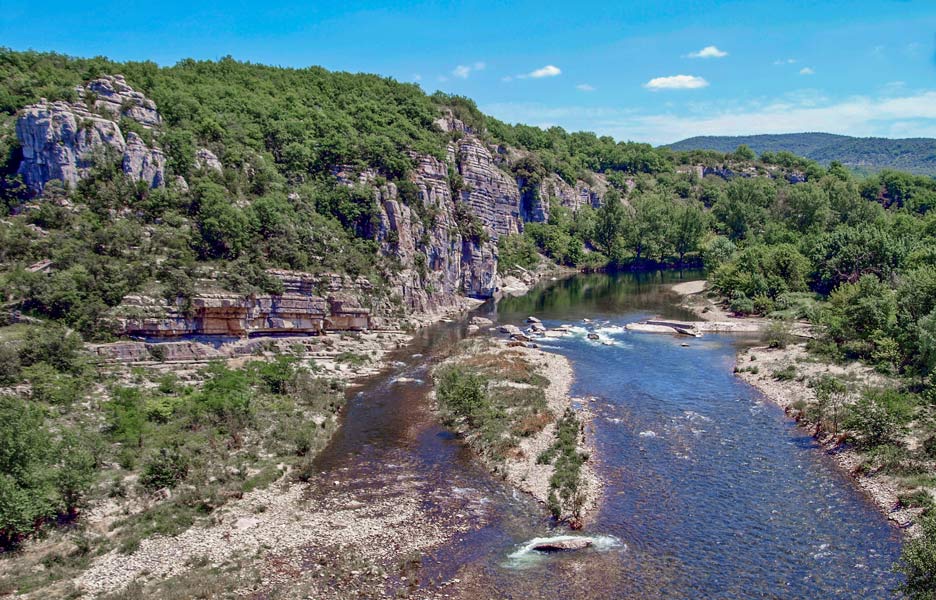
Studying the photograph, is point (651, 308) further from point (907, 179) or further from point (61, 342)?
point (907, 179)

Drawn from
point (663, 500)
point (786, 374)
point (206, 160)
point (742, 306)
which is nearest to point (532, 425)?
point (663, 500)

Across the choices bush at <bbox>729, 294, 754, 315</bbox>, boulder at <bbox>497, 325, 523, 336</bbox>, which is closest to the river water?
boulder at <bbox>497, 325, 523, 336</bbox>

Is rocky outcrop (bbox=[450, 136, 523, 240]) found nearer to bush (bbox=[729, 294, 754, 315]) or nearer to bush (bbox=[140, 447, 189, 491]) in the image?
bush (bbox=[729, 294, 754, 315])

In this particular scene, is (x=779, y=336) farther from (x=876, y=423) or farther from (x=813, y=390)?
(x=876, y=423)

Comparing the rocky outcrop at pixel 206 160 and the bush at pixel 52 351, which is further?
the rocky outcrop at pixel 206 160

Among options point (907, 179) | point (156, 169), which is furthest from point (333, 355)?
point (907, 179)

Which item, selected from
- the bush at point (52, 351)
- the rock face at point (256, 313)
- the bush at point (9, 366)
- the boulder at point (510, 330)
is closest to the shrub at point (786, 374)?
the boulder at point (510, 330)

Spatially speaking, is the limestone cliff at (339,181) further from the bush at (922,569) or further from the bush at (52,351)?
the bush at (922,569)
